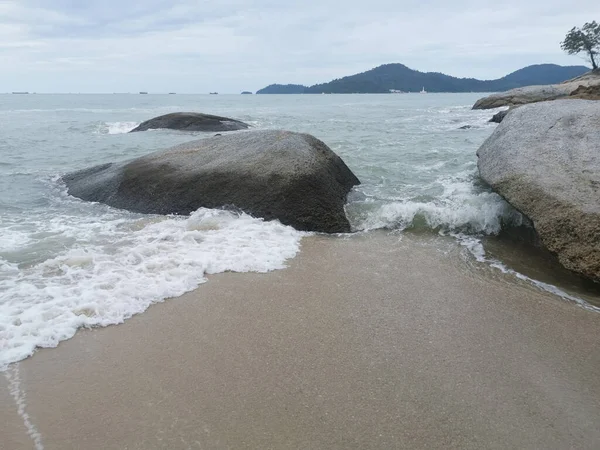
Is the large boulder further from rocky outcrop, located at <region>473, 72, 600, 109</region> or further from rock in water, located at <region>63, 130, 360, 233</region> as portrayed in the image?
rocky outcrop, located at <region>473, 72, 600, 109</region>

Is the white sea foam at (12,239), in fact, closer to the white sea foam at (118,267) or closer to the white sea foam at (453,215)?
the white sea foam at (118,267)

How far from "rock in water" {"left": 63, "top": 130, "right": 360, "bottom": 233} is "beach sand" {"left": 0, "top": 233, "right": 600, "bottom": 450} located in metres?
2.05

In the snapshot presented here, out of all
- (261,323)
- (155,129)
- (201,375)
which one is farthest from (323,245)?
(155,129)

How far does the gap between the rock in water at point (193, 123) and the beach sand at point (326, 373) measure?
16253mm

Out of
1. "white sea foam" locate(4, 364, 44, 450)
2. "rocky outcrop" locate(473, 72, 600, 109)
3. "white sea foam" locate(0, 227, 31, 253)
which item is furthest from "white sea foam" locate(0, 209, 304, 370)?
"rocky outcrop" locate(473, 72, 600, 109)

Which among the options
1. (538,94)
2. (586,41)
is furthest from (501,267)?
(586,41)

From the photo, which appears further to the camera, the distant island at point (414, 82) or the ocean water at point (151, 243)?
the distant island at point (414, 82)

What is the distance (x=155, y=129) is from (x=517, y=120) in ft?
55.2

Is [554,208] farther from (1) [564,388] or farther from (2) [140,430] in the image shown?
(2) [140,430]

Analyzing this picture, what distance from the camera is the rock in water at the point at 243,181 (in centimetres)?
666

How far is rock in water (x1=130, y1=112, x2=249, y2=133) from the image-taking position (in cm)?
2008

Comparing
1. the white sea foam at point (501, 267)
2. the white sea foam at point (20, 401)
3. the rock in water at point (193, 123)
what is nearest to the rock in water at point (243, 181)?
the white sea foam at point (501, 267)

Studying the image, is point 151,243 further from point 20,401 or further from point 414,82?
point 414,82

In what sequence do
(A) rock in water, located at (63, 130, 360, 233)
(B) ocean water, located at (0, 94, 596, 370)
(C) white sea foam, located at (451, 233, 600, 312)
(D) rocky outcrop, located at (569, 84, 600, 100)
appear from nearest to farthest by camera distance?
(B) ocean water, located at (0, 94, 596, 370) < (C) white sea foam, located at (451, 233, 600, 312) < (A) rock in water, located at (63, 130, 360, 233) < (D) rocky outcrop, located at (569, 84, 600, 100)
